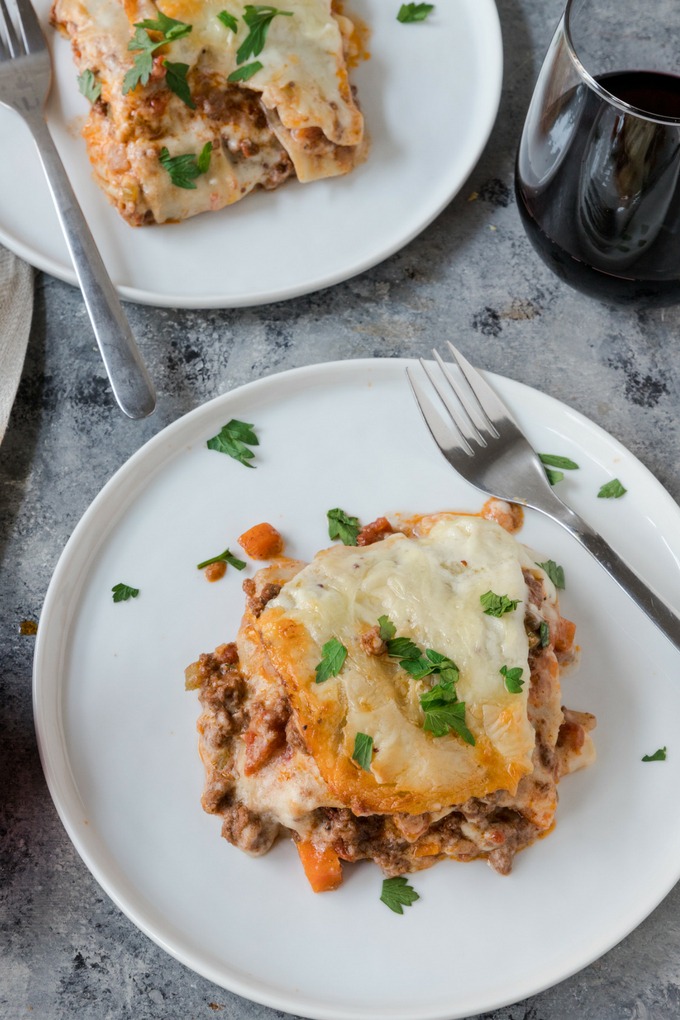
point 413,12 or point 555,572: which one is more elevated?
point 413,12

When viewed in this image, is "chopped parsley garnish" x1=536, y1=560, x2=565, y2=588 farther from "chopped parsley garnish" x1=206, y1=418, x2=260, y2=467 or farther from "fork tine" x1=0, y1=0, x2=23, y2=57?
"fork tine" x1=0, y1=0, x2=23, y2=57

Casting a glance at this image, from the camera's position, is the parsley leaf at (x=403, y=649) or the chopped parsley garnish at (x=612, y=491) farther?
the chopped parsley garnish at (x=612, y=491)

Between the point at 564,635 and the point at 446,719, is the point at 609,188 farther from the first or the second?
the point at 446,719

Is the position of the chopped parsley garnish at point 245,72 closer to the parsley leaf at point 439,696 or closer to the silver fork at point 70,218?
the silver fork at point 70,218

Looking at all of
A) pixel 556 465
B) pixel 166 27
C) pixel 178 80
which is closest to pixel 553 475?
pixel 556 465

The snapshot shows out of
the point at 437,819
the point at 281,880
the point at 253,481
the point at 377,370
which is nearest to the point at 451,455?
the point at 377,370

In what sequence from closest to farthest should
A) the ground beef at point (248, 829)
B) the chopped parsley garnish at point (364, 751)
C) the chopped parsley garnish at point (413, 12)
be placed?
1. the chopped parsley garnish at point (364, 751)
2. the ground beef at point (248, 829)
3. the chopped parsley garnish at point (413, 12)

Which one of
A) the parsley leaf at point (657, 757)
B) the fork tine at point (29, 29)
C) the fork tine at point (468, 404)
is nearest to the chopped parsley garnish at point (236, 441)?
the fork tine at point (468, 404)

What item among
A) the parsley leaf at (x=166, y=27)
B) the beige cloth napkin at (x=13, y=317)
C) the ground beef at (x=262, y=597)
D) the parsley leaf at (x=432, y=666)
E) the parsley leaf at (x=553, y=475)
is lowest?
the parsley leaf at (x=553, y=475)
